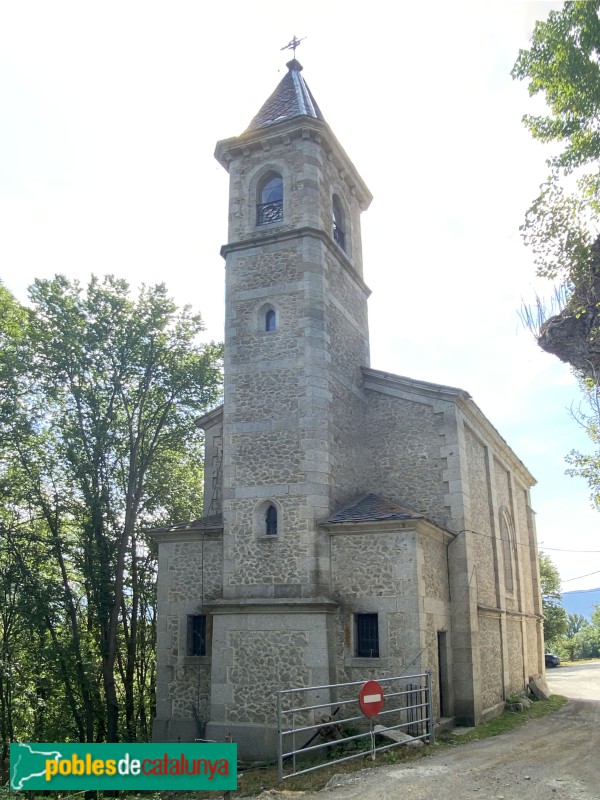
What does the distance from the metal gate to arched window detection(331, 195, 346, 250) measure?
456 inches

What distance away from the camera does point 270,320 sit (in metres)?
16.6

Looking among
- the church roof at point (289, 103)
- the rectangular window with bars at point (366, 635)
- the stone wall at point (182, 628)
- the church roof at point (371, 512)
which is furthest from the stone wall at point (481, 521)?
the church roof at point (289, 103)

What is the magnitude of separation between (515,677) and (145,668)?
11.9 m

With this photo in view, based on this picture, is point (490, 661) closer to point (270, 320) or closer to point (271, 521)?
point (271, 521)

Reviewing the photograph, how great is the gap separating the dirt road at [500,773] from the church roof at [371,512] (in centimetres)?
447

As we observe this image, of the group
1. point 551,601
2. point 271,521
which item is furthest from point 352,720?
point 551,601

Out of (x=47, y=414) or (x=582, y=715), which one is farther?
(x=47, y=414)

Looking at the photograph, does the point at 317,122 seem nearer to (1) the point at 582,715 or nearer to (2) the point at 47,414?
(2) the point at 47,414

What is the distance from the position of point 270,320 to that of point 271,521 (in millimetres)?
4920

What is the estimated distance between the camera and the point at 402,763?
1076cm

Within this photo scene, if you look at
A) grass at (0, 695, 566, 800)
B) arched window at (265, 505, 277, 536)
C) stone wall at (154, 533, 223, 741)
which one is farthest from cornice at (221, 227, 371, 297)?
grass at (0, 695, 566, 800)

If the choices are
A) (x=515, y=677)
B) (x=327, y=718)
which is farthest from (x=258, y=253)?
(x=515, y=677)

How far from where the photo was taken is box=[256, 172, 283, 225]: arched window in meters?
17.7

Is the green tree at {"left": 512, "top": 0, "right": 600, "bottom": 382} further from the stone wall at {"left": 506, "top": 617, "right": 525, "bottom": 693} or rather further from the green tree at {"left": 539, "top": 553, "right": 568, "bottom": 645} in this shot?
the green tree at {"left": 539, "top": 553, "right": 568, "bottom": 645}
